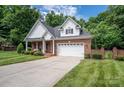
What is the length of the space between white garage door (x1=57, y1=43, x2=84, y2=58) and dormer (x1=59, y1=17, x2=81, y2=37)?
129 centimetres

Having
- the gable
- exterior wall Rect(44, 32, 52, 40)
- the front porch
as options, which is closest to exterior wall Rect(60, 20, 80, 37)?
exterior wall Rect(44, 32, 52, 40)

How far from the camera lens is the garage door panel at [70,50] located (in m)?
17.8

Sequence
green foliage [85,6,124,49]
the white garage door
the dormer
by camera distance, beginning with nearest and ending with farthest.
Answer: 1. the white garage door
2. the dormer
3. green foliage [85,6,124,49]

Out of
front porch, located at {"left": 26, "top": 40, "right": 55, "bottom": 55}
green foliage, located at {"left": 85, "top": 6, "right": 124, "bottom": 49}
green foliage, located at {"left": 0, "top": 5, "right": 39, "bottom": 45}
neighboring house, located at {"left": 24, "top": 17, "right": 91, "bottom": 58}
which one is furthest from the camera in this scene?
green foliage, located at {"left": 85, "top": 6, "right": 124, "bottom": 49}

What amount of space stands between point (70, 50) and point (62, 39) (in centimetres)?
158

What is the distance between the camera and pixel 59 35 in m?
20.1

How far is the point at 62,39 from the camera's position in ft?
63.1

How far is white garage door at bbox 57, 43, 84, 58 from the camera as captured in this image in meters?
17.8

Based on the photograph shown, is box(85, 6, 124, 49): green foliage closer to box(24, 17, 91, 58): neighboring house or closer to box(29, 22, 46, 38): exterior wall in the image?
box(24, 17, 91, 58): neighboring house

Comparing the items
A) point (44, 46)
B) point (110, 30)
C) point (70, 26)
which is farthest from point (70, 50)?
point (110, 30)

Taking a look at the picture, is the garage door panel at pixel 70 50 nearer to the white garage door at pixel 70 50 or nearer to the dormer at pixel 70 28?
the white garage door at pixel 70 50

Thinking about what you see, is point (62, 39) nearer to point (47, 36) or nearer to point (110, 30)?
point (47, 36)

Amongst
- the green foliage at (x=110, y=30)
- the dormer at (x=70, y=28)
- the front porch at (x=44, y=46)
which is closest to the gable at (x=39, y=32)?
the front porch at (x=44, y=46)
